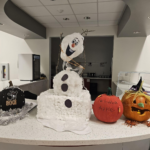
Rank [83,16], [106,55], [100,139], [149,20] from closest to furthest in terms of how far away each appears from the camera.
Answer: [100,139] < [149,20] < [83,16] < [106,55]

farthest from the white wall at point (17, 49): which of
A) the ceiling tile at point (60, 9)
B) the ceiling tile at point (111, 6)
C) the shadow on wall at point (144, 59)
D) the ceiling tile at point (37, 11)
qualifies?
the shadow on wall at point (144, 59)

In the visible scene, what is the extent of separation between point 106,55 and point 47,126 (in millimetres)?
5470

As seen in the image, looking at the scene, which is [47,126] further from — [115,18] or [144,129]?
[115,18]

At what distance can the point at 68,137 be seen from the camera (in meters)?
0.72

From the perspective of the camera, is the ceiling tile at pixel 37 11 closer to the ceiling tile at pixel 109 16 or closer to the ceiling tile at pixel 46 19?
the ceiling tile at pixel 46 19

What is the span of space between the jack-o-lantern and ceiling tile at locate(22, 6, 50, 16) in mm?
2552

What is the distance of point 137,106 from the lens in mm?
870

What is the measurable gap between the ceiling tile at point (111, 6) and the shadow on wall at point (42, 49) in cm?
210

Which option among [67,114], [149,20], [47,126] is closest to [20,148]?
[47,126]

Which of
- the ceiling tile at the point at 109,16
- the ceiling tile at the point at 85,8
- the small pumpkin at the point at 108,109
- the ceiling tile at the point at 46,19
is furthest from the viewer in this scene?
the ceiling tile at the point at 46,19

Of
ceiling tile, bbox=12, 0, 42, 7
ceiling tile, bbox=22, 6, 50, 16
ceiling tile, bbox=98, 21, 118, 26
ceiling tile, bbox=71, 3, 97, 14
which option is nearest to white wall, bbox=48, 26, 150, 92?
ceiling tile, bbox=98, 21, 118, 26

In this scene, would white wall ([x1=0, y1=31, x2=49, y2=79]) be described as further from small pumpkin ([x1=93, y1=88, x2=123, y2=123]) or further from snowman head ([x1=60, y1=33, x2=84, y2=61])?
small pumpkin ([x1=93, y1=88, x2=123, y2=123])

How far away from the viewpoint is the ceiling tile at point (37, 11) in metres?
2.71

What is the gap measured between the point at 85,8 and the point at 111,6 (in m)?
0.52
